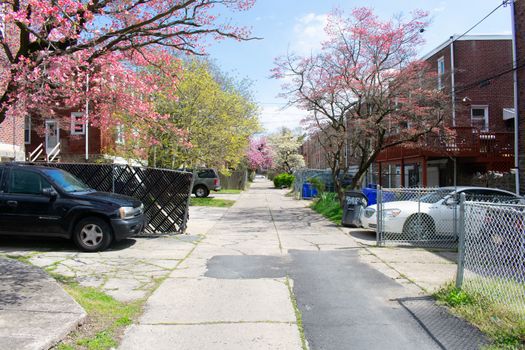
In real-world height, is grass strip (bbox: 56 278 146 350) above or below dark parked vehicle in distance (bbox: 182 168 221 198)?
below

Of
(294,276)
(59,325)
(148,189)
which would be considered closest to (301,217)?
(148,189)

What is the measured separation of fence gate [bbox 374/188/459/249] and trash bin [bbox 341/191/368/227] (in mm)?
2327

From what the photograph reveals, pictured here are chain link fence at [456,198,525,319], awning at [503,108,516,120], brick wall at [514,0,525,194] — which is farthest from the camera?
awning at [503,108,516,120]

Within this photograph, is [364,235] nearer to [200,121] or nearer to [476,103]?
[200,121]

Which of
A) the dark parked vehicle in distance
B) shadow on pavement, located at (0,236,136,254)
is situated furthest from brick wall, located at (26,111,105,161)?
shadow on pavement, located at (0,236,136,254)

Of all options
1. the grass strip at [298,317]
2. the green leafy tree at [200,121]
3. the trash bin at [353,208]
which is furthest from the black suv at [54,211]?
the green leafy tree at [200,121]

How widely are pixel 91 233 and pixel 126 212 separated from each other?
78 cm

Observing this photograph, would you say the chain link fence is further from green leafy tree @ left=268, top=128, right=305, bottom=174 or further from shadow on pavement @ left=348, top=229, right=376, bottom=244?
green leafy tree @ left=268, top=128, right=305, bottom=174

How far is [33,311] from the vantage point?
486 centimetres

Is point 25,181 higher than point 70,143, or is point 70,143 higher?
point 70,143

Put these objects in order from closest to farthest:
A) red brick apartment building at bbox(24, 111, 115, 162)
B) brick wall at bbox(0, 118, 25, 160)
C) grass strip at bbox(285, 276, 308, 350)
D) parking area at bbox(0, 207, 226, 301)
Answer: grass strip at bbox(285, 276, 308, 350) → parking area at bbox(0, 207, 226, 301) → brick wall at bbox(0, 118, 25, 160) → red brick apartment building at bbox(24, 111, 115, 162)

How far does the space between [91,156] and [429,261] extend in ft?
67.6

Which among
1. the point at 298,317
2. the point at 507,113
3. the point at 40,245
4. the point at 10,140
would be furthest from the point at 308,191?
the point at 298,317

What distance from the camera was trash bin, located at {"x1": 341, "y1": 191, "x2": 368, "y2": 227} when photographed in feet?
42.7
